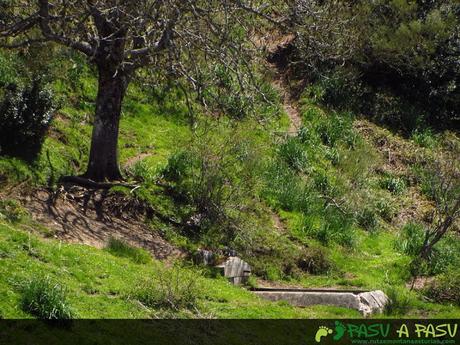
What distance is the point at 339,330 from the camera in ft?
37.7

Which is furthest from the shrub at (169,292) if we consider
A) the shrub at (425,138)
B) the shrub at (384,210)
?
the shrub at (425,138)

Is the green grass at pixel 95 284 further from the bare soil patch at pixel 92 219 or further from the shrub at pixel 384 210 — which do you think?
the shrub at pixel 384 210

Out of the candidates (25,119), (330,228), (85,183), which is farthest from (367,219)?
(25,119)

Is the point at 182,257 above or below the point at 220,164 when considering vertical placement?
below

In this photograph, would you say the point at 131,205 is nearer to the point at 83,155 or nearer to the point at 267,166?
the point at 83,155

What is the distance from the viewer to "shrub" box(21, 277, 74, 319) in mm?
8422

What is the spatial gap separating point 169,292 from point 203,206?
16.1 ft

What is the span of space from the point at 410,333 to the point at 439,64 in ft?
42.5

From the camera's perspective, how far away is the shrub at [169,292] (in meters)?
10.3

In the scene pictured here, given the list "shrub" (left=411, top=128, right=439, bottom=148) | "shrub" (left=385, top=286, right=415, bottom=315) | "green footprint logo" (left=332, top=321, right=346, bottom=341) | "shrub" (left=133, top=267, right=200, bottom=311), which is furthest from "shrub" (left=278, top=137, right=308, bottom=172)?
"shrub" (left=133, top=267, right=200, bottom=311)

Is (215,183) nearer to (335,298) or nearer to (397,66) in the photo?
(335,298)

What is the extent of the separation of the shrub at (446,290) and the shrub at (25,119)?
710 centimetres

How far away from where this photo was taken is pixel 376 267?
606 inches

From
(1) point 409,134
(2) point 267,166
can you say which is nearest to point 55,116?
(2) point 267,166
